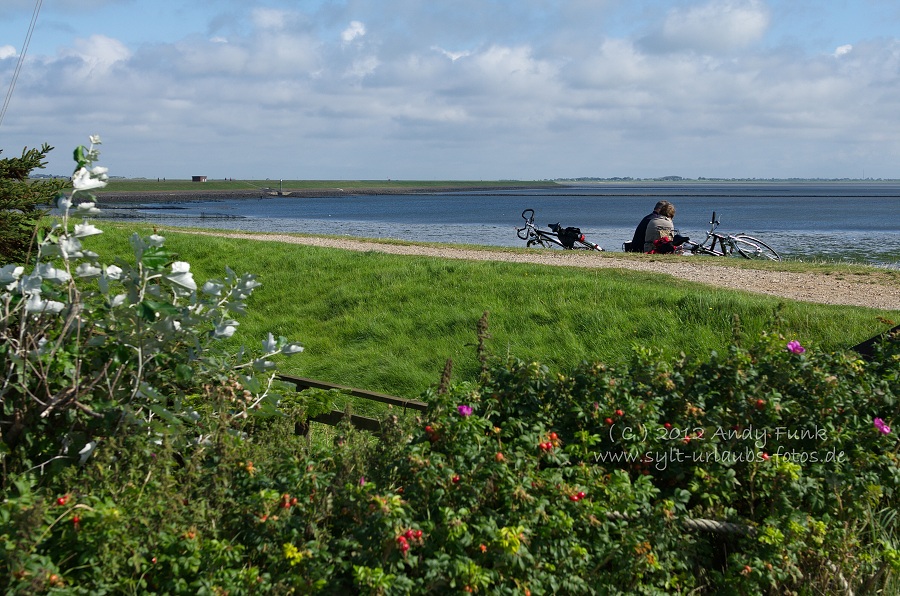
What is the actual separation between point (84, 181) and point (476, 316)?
6486mm

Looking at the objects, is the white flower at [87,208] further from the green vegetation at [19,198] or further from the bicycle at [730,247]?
the bicycle at [730,247]

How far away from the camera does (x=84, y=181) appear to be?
341 cm

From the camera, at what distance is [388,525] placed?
249 cm

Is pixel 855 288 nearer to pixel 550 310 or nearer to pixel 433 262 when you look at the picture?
pixel 550 310

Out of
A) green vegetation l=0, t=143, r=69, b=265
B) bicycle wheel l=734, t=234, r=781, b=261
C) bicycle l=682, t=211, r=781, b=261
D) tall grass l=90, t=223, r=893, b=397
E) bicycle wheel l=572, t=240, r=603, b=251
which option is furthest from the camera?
bicycle wheel l=572, t=240, r=603, b=251

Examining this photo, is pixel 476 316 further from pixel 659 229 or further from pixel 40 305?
pixel 659 229

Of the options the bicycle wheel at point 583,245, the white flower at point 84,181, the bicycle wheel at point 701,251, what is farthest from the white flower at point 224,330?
the bicycle wheel at point 583,245

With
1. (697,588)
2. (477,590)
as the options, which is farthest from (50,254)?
(697,588)

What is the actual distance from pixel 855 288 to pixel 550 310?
178 inches

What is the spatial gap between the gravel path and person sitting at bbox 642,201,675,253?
→ 809mm

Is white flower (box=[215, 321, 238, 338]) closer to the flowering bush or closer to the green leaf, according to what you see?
the flowering bush

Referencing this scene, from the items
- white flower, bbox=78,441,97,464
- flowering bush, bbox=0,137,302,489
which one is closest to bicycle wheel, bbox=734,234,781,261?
flowering bush, bbox=0,137,302,489

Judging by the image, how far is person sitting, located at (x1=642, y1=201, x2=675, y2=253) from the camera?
609 inches

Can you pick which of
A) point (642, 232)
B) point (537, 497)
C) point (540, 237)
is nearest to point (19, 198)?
point (537, 497)
